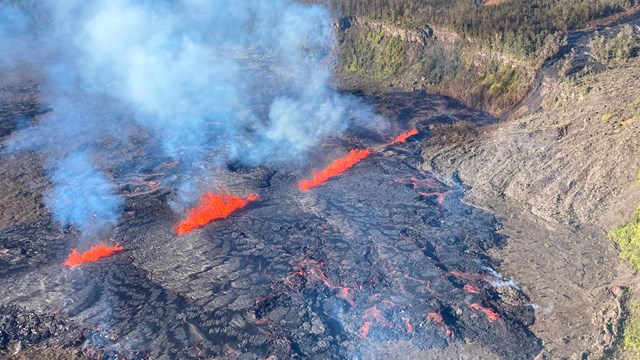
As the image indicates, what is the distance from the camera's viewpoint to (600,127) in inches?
1302

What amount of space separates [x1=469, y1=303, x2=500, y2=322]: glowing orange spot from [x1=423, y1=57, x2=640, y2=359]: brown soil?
171 centimetres

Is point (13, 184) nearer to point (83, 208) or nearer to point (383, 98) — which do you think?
point (83, 208)

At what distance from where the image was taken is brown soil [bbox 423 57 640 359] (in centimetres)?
2461

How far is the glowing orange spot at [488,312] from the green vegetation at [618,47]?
23.0 m

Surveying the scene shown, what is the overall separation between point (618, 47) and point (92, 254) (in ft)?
120

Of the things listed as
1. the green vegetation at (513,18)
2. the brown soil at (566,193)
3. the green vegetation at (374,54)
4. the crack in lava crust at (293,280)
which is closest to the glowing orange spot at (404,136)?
the brown soil at (566,193)

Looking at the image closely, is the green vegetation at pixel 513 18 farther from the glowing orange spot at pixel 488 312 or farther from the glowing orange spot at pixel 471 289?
the glowing orange spot at pixel 488 312

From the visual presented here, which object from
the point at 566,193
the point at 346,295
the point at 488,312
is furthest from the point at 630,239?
the point at 346,295

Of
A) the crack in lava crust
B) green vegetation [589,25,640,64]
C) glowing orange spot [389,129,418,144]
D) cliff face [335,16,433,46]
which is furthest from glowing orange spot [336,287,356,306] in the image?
cliff face [335,16,433,46]

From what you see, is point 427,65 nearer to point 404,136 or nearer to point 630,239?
point 404,136

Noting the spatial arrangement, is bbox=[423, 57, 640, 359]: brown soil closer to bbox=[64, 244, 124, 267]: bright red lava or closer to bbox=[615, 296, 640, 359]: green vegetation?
bbox=[615, 296, 640, 359]: green vegetation

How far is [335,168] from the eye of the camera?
37.5 metres

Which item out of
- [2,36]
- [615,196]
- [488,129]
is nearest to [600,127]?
[615,196]

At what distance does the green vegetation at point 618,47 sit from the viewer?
38188 millimetres
